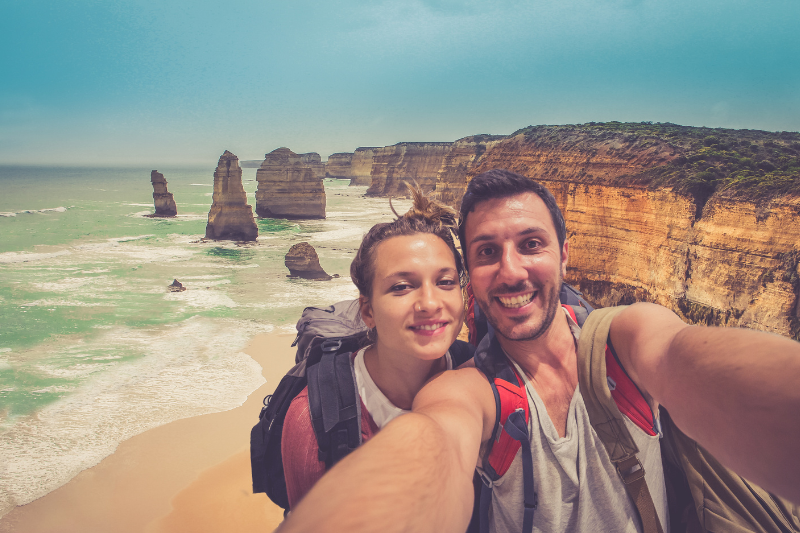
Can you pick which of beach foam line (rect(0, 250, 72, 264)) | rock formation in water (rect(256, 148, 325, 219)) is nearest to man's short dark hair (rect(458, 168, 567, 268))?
beach foam line (rect(0, 250, 72, 264))

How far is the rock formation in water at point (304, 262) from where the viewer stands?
77.8ft

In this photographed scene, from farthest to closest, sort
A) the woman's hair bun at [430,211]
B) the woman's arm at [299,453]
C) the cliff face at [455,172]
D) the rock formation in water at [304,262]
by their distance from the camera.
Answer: the cliff face at [455,172], the rock formation in water at [304,262], the woman's hair bun at [430,211], the woman's arm at [299,453]

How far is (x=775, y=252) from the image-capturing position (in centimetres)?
945

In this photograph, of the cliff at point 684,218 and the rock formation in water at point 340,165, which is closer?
the cliff at point 684,218

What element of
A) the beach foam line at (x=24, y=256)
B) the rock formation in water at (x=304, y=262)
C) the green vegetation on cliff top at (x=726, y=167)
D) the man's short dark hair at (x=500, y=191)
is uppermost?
the green vegetation on cliff top at (x=726, y=167)

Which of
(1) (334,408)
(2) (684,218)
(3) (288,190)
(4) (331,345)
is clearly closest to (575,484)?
(1) (334,408)

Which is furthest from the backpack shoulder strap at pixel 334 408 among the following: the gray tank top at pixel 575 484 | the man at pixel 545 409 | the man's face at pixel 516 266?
the man's face at pixel 516 266

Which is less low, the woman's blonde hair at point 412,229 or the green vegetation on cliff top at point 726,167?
the green vegetation on cliff top at point 726,167

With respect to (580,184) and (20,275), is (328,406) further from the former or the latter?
(20,275)

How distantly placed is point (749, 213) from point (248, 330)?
52.9 ft

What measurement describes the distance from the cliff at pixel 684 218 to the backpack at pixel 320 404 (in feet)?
35.3

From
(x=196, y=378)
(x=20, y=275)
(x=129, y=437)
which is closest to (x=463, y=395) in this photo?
(x=129, y=437)

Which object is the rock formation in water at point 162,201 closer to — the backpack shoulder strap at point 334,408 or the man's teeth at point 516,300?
the backpack shoulder strap at point 334,408

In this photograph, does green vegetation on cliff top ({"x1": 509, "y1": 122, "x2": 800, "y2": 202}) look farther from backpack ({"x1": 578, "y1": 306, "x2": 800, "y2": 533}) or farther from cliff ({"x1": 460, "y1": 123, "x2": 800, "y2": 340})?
backpack ({"x1": 578, "y1": 306, "x2": 800, "y2": 533})
